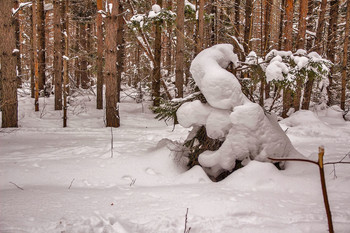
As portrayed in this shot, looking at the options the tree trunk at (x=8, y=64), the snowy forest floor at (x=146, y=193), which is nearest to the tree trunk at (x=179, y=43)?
the snowy forest floor at (x=146, y=193)

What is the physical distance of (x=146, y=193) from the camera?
3283mm

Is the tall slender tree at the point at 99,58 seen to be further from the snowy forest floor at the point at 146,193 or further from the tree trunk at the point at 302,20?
the tree trunk at the point at 302,20

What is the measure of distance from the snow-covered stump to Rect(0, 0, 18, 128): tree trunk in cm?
626

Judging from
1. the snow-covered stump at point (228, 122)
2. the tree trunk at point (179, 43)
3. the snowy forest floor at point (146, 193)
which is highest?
the tree trunk at point (179, 43)

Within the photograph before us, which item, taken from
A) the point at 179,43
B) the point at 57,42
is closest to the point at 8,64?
the point at 57,42

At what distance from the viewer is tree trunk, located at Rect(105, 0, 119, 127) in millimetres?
8203

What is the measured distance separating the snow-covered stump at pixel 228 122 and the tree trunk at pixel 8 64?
20.5 feet

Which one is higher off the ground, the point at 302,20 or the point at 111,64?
the point at 302,20

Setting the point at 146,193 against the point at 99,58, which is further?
the point at 99,58

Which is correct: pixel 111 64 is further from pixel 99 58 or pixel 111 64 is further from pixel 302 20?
pixel 302 20

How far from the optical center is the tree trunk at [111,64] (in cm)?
820

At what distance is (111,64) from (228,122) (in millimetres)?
5887

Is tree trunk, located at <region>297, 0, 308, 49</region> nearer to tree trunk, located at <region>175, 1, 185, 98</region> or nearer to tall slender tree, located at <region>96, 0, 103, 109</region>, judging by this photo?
tree trunk, located at <region>175, 1, 185, 98</region>

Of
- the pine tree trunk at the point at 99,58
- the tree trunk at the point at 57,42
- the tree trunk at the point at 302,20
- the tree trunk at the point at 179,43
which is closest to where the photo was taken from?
the tree trunk at the point at 302,20
